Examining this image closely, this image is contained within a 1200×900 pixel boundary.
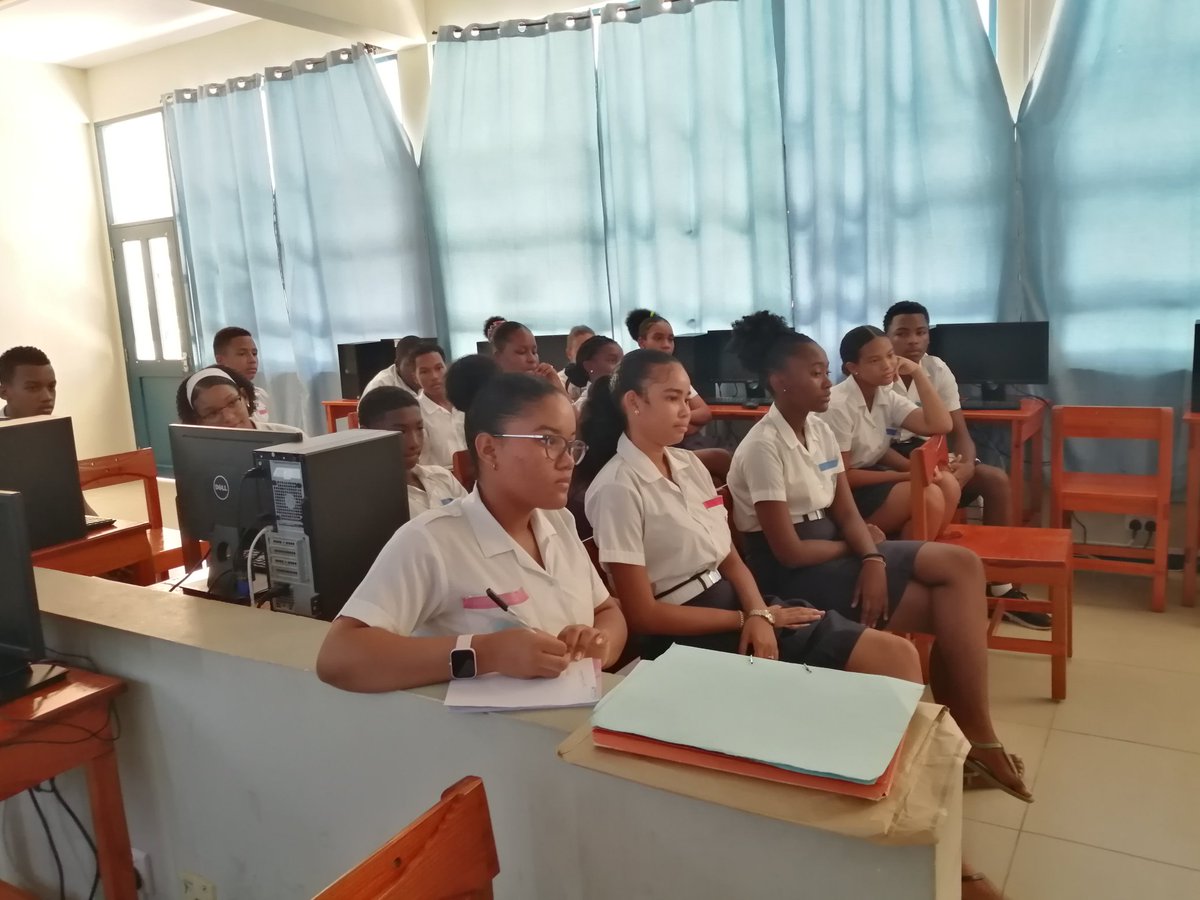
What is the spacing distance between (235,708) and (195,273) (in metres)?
6.01

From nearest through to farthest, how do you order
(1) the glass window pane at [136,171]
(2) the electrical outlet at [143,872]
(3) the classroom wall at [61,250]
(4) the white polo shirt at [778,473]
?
(2) the electrical outlet at [143,872], (4) the white polo shirt at [778,473], (3) the classroom wall at [61,250], (1) the glass window pane at [136,171]

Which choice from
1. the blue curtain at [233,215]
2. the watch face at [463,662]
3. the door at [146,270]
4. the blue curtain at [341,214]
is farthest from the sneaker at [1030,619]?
the door at [146,270]

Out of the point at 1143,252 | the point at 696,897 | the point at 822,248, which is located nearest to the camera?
the point at 696,897

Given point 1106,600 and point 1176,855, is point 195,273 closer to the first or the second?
point 1106,600

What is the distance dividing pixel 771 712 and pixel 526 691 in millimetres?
331

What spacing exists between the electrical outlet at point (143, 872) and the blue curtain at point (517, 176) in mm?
3881

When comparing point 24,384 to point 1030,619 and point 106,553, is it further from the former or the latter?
point 1030,619

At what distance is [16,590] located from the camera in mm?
1456

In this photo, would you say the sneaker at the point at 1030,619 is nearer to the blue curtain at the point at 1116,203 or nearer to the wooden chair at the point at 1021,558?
the wooden chair at the point at 1021,558

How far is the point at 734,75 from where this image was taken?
4.55 meters

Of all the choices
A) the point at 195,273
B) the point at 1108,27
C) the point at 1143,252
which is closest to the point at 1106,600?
the point at 1143,252

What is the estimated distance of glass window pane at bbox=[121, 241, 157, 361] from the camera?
7.11 metres

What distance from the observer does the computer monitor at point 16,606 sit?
142 centimetres

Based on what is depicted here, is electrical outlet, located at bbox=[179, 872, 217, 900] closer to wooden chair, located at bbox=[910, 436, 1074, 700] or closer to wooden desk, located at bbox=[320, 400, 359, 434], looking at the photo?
wooden chair, located at bbox=[910, 436, 1074, 700]
